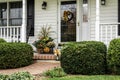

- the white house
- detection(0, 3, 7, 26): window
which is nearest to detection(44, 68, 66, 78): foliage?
the white house

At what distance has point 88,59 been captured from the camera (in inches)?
359

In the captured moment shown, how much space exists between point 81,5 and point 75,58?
4.09m

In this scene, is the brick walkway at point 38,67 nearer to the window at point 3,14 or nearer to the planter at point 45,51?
the planter at point 45,51

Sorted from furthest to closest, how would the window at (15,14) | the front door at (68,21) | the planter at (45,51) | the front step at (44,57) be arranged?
the window at (15,14), the front door at (68,21), the planter at (45,51), the front step at (44,57)

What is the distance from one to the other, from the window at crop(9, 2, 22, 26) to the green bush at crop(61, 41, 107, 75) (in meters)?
5.26

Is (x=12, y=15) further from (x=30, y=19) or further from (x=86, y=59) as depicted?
(x=86, y=59)

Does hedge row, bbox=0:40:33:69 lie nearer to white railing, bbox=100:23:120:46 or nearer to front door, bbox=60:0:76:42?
front door, bbox=60:0:76:42

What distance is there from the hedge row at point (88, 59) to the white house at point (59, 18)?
6.21 feet

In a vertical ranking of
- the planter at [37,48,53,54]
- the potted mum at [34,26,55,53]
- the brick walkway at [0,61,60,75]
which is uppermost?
the potted mum at [34,26,55,53]

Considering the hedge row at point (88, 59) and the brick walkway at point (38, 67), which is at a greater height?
the hedge row at point (88, 59)

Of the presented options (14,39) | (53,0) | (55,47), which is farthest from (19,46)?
(53,0)

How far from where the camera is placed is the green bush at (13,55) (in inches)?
415

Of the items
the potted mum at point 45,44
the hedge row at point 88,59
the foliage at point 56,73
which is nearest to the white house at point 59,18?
the potted mum at point 45,44

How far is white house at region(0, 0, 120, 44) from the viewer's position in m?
12.0
